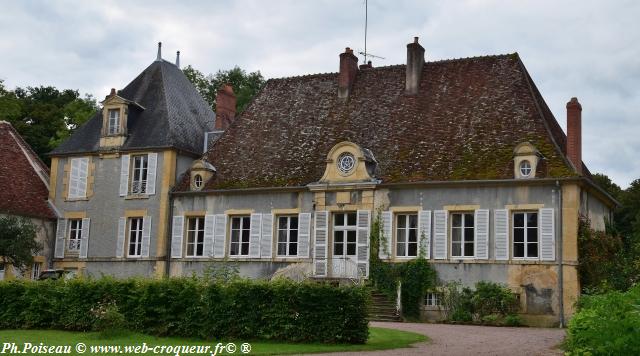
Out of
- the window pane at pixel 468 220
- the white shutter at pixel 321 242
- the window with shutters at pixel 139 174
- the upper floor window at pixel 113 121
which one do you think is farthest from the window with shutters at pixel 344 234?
the upper floor window at pixel 113 121

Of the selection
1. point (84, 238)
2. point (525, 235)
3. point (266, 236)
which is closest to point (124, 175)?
point (84, 238)

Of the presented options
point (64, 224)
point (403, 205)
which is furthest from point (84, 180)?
point (403, 205)

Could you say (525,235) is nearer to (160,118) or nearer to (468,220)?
(468,220)

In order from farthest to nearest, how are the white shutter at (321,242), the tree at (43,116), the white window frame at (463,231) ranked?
the tree at (43,116)
the white shutter at (321,242)
the white window frame at (463,231)

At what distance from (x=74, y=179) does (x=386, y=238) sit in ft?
41.9

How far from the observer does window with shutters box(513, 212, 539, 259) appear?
23.1 m

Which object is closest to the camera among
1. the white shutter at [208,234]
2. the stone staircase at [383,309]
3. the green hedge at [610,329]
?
the green hedge at [610,329]

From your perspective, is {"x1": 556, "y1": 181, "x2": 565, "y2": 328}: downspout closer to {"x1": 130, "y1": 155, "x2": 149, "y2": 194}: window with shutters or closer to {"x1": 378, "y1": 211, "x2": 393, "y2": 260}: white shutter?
{"x1": 378, "y1": 211, "x2": 393, "y2": 260}: white shutter

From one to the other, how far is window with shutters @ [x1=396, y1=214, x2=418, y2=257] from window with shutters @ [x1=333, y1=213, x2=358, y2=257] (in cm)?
145

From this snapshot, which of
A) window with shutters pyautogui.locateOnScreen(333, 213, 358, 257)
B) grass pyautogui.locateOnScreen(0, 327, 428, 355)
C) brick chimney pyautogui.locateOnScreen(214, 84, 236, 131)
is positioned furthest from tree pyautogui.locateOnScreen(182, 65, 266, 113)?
grass pyautogui.locateOnScreen(0, 327, 428, 355)

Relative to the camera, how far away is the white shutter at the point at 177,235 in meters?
28.1

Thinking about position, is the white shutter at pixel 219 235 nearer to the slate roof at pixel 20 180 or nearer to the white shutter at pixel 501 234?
the slate roof at pixel 20 180

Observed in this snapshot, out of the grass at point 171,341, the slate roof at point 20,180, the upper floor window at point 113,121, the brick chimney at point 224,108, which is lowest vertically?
the grass at point 171,341

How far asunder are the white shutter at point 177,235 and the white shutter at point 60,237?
4.64 m
